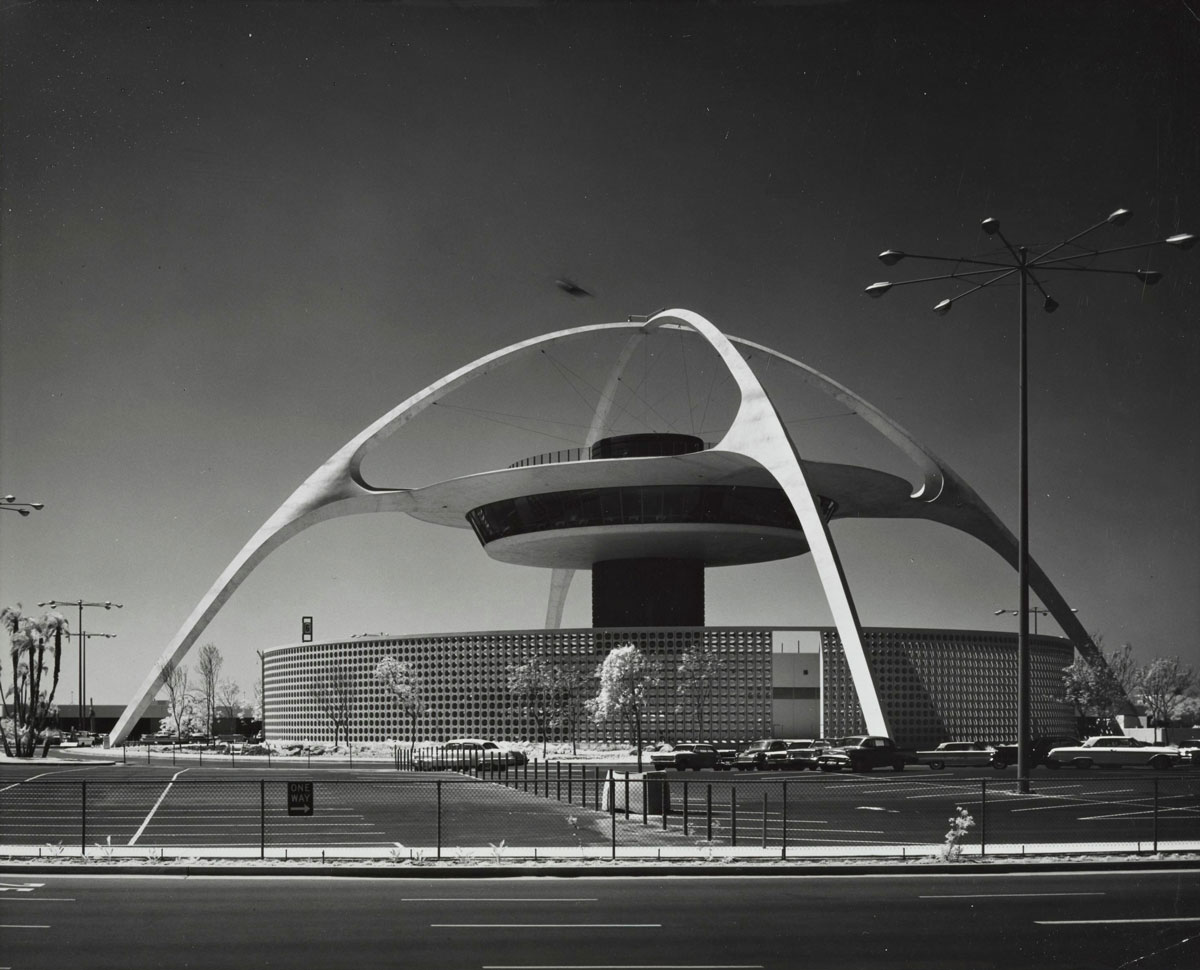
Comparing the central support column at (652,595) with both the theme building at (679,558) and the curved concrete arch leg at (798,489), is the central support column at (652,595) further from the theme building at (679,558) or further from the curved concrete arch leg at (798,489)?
the curved concrete arch leg at (798,489)

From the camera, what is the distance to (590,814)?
2914cm

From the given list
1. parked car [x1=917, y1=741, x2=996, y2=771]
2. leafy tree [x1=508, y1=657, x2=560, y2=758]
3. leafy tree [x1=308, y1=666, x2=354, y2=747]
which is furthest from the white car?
leafy tree [x1=308, y1=666, x2=354, y2=747]

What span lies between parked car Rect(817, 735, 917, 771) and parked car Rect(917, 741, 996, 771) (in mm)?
3636

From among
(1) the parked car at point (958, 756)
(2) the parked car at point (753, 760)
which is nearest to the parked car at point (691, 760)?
(2) the parked car at point (753, 760)

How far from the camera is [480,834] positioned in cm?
2498

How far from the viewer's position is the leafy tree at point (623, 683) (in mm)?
67062

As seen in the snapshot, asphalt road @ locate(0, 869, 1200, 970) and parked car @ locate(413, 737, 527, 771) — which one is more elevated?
asphalt road @ locate(0, 869, 1200, 970)

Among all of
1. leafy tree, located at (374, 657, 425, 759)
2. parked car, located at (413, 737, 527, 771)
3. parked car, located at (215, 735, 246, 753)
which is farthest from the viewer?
parked car, located at (215, 735, 246, 753)

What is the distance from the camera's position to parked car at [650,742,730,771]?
177ft

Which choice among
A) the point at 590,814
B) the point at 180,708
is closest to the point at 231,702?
the point at 180,708

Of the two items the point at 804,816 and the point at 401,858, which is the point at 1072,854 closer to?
the point at 804,816

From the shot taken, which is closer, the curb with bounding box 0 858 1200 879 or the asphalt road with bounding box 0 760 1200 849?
the curb with bounding box 0 858 1200 879

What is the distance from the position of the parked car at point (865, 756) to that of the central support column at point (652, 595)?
28.0m

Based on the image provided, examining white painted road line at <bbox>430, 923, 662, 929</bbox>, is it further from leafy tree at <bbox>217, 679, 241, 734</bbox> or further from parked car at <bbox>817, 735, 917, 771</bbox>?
leafy tree at <bbox>217, 679, 241, 734</bbox>
